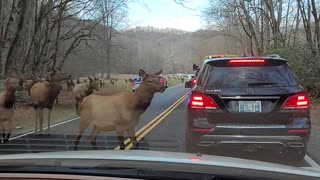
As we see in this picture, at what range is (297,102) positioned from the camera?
26.8 feet

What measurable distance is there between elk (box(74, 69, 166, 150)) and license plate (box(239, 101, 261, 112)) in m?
2.23

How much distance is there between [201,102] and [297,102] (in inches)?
58.7

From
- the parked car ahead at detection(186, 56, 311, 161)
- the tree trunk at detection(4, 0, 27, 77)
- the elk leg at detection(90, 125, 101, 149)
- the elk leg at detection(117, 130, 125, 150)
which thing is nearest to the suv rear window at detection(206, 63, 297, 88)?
the parked car ahead at detection(186, 56, 311, 161)

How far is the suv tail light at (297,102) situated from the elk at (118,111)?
106 inches

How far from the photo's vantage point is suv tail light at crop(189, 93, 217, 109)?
26.8ft

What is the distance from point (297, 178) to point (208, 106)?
5.40 metres

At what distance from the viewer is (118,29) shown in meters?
64.3

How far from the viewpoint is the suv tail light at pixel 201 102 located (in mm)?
8172

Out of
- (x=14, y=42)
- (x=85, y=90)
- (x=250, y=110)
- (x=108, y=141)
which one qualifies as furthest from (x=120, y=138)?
(x=14, y=42)

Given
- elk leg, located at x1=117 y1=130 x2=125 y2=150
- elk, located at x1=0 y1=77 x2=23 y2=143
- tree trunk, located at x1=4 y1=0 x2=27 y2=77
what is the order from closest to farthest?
1. elk leg, located at x1=117 y1=130 x2=125 y2=150
2. elk, located at x1=0 y1=77 x2=23 y2=143
3. tree trunk, located at x1=4 y1=0 x2=27 y2=77

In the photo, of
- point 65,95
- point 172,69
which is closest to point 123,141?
point 65,95

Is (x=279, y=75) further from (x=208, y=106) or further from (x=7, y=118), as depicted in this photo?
(x=7, y=118)

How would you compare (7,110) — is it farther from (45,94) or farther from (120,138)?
(120,138)

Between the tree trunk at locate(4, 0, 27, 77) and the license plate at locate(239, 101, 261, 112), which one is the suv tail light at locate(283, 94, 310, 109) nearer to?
the license plate at locate(239, 101, 261, 112)
